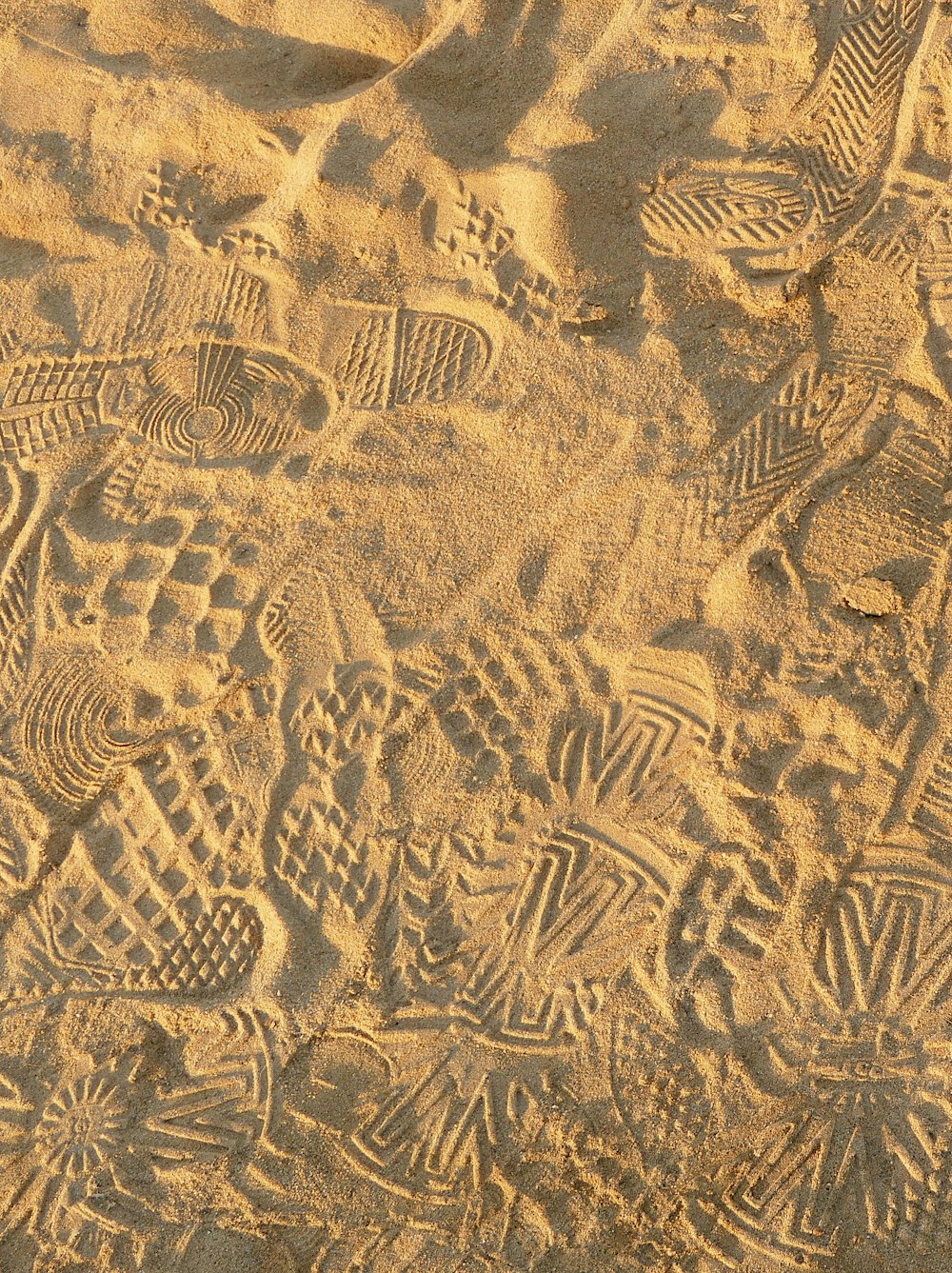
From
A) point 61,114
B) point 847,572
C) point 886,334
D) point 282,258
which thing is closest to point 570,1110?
point 847,572

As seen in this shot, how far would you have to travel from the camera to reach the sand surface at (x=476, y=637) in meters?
2.56

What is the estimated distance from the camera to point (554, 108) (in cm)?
291

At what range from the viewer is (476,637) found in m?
2.76

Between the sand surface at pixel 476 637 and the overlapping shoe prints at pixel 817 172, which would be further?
the overlapping shoe prints at pixel 817 172

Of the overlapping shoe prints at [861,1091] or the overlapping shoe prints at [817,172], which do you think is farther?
the overlapping shoe prints at [817,172]

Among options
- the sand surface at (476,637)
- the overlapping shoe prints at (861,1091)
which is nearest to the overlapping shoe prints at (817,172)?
the sand surface at (476,637)

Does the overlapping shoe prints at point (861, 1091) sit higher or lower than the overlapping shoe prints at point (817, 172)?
lower

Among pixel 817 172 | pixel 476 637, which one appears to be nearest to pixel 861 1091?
pixel 476 637

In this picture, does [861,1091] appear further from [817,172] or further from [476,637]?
[817,172]

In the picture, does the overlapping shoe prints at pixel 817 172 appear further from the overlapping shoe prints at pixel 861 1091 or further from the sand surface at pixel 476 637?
the overlapping shoe prints at pixel 861 1091

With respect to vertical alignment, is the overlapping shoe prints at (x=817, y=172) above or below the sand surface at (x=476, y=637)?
above

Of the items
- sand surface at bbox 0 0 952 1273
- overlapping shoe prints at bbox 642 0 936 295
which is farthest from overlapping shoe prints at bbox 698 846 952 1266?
overlapping shoe prints at bbox 642 0 936 295

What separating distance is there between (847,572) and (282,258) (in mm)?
1955

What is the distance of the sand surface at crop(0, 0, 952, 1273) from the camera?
2557mm
